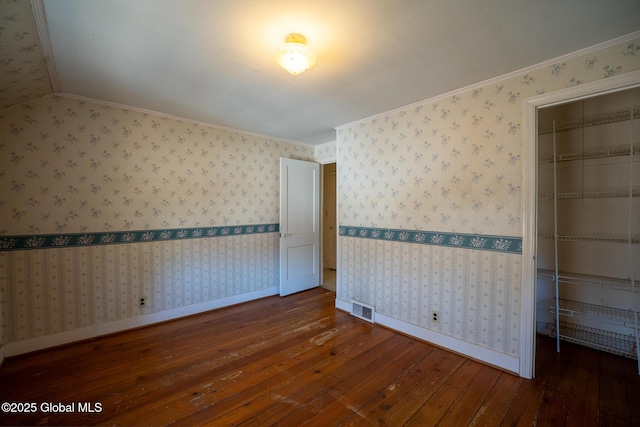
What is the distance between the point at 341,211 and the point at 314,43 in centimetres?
214

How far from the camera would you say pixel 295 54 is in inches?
64.7

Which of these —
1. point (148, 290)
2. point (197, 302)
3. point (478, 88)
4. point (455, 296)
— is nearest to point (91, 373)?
point (148, 290)

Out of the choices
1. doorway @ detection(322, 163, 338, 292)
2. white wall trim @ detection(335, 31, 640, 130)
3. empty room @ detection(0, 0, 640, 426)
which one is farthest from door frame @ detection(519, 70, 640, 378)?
doorway @ detection(322, 163, 338, 292)

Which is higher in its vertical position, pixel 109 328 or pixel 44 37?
pixel 44 37

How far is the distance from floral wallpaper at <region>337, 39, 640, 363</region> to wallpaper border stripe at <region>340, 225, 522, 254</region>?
2 centimetres

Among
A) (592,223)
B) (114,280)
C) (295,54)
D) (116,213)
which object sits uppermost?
(295,54)

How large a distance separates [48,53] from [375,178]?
9.68 ft

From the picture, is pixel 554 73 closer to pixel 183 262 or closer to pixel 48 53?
pixel 48 53

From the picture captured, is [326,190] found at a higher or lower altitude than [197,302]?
higher

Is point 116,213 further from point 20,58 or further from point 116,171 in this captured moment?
point 20,58

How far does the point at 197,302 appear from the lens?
3.33 meters

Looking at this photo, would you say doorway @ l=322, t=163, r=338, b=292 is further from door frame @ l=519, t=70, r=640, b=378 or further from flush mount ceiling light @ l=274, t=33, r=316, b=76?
flush mount ceiling light @ l=274, t=33, r=316, b=76

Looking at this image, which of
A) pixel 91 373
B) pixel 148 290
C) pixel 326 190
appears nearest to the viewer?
pixel 91 373

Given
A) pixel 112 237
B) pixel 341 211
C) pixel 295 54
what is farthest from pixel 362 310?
pixel 112 237
